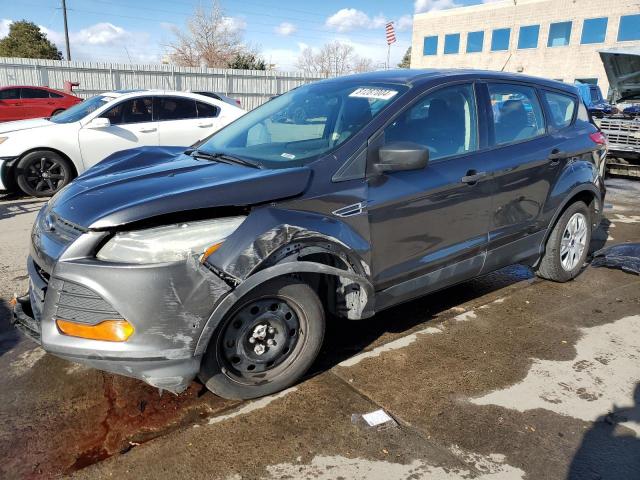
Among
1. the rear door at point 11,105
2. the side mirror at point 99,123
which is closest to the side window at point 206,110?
the side mirror at point 99,123

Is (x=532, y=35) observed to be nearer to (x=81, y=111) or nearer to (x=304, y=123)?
(x=81, y=111)

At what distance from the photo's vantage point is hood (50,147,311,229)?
241cm

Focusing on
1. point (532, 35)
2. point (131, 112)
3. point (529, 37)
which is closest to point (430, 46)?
point (529, 37)

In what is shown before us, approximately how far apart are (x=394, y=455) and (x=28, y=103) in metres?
17.6

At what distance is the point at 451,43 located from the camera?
152 ft

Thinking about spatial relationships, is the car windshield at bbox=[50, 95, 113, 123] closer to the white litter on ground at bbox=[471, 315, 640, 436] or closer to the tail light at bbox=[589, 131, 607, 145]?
the tail light at bbox=[589, 131, 607, 145]

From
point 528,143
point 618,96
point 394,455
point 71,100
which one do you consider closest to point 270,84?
point 71,100

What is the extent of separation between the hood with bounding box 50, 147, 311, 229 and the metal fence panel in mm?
21893

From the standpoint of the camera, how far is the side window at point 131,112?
8086 mm

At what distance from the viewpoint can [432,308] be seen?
13.8ft

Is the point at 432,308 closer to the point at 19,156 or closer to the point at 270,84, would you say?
the point at 19,156

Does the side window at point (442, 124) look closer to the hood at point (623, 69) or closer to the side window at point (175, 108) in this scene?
the side window at point (175, 108)

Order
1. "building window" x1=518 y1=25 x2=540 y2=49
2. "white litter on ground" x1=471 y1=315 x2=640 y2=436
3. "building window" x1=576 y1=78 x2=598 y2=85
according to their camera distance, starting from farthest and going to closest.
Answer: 1. "building window" x1=518 y1=25 x2=540 y2=49
2. "building window" x1=576 y1=78 x2=598 y2=85
3. "white litter on ground" x1=471 y1=315 x2=640 y2=436

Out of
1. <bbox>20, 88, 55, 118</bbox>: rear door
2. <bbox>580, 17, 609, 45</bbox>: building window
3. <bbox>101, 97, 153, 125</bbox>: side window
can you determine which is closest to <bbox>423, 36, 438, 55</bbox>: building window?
<bbox>580, 17, 609, 45</bbox>: building window
